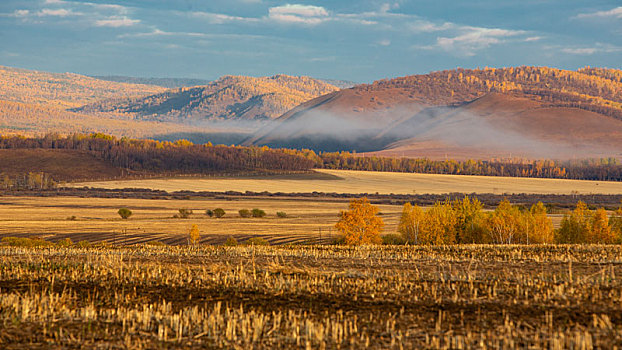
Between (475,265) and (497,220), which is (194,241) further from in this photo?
(475,265)

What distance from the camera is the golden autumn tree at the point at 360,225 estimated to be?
71875mm

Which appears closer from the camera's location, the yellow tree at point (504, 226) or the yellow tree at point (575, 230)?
the yellow tree at point (504, 226)

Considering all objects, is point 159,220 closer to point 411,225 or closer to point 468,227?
point 411,225

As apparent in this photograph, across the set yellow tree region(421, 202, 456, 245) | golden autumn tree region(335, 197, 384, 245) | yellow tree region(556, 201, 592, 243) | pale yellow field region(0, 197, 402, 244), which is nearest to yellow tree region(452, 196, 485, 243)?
yellow tree region(421, 202, 456, 245)

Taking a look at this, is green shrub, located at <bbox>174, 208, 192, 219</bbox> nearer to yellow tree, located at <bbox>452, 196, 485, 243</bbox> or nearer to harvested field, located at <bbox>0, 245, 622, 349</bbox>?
yellow tree, located at <bbox>452, 196, 485, 243</bbox>

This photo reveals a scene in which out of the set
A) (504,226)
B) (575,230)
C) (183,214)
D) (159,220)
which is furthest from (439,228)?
(183,214)

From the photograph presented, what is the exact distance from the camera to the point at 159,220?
112875 mm

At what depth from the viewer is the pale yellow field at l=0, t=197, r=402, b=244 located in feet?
286

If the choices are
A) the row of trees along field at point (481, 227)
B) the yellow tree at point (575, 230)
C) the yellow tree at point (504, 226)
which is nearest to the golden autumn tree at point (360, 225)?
the row of trees along field at point (481, 227)

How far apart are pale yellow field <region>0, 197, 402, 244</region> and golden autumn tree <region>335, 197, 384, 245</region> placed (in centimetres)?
1204

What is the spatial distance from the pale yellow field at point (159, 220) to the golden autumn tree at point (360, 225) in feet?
39.5

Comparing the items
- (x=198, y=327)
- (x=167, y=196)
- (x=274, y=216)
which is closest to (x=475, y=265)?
(x=198, y=327)

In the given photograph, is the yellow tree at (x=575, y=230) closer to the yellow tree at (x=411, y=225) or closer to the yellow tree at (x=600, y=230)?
the yellow tree at (x=600, y=230)

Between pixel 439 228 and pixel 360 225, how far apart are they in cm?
1129
